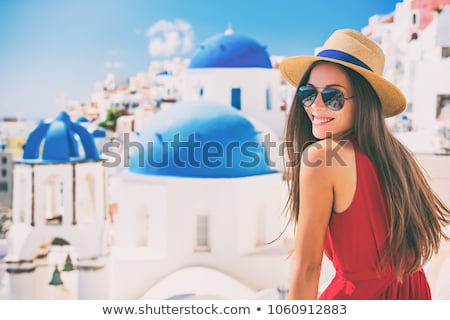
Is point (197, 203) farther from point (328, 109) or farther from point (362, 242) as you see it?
point (362, 242)

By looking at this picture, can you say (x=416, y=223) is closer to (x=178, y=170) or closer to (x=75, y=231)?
(x=178, y=170)

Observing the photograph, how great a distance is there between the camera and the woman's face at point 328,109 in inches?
84.0

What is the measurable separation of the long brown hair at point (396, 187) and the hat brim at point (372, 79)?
0.12 feet

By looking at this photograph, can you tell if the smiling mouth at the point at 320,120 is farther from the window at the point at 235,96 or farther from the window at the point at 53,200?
the window at the point at 235,96

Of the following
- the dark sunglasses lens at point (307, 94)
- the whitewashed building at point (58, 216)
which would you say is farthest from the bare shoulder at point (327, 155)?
the whitewashed building at point (58, 216)

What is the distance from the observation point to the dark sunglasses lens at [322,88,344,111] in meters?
2.14

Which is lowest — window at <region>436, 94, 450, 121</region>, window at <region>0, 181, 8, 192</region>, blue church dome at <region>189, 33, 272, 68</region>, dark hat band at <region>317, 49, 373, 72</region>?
window at <region>0, 181, 8, 192</region>

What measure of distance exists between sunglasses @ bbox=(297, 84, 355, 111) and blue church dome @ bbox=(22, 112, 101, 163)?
5.73 meters

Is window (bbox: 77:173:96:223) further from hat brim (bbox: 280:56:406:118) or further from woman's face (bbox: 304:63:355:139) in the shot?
woman's face (bbox: 304:63:355:139)

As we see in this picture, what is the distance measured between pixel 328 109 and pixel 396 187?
0.40 m

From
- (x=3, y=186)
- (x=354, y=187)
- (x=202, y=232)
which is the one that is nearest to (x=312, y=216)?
(x=354, y=187)

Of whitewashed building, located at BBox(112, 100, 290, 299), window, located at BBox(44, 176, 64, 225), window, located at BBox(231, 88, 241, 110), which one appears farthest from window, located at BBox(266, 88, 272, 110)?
window, located at BBox(44, 176, 64, 225)

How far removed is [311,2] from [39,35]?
2170 millimetres

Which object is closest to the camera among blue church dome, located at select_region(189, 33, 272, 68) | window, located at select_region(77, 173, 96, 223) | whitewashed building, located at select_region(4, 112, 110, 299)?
whitewashed building, located at select_region(4, 112, 110, 299)
